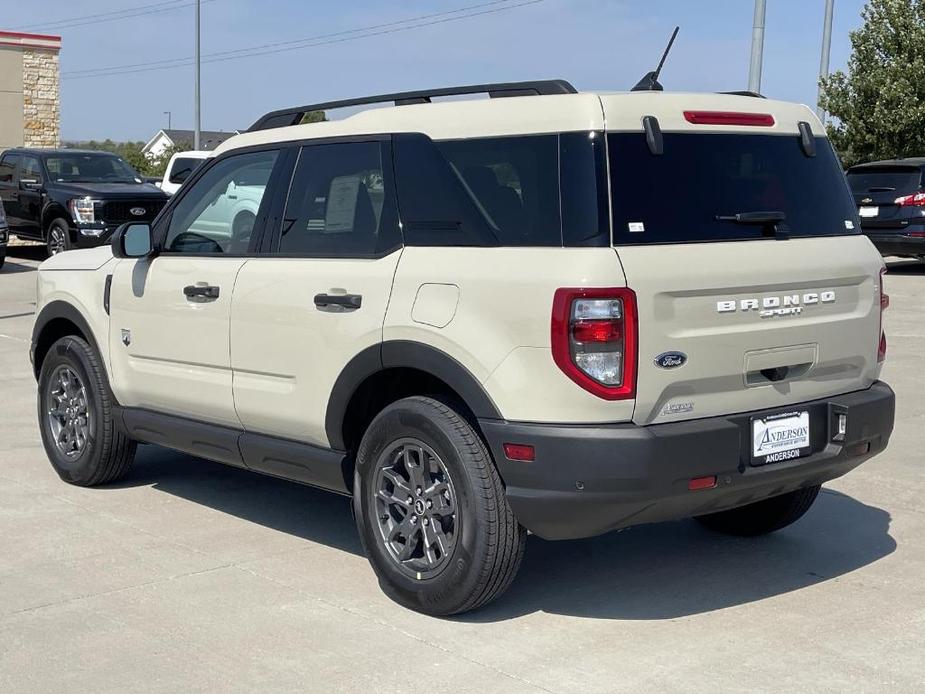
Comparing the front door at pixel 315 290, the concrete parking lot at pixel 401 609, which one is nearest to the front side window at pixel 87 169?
the concrete parking lot at pixel 401 609

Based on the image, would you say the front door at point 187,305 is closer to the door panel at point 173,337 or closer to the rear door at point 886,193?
the door panel at point 173,337

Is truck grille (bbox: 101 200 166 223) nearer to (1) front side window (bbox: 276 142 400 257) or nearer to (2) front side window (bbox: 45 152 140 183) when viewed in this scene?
(2) front side window (bbox: 45 152 140 183)

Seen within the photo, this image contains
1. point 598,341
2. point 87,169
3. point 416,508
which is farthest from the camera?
point 87,169

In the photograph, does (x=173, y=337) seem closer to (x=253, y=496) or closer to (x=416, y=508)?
(x=253, y=496)

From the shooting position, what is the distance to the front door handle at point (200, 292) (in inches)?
228

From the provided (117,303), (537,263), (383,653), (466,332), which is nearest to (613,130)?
(537,263)

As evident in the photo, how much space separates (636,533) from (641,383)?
6.29 ft

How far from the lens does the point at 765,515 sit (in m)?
5.96

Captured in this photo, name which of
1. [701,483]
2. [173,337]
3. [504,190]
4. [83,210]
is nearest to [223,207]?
[173,337]

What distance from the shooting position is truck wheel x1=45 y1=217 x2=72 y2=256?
19.4 m

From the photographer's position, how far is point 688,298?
14.9 ft

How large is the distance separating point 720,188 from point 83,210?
52.0 ft

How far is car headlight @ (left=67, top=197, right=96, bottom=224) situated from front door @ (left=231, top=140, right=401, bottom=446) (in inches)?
561

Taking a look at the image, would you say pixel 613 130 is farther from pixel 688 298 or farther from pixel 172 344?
pixel 172 344
